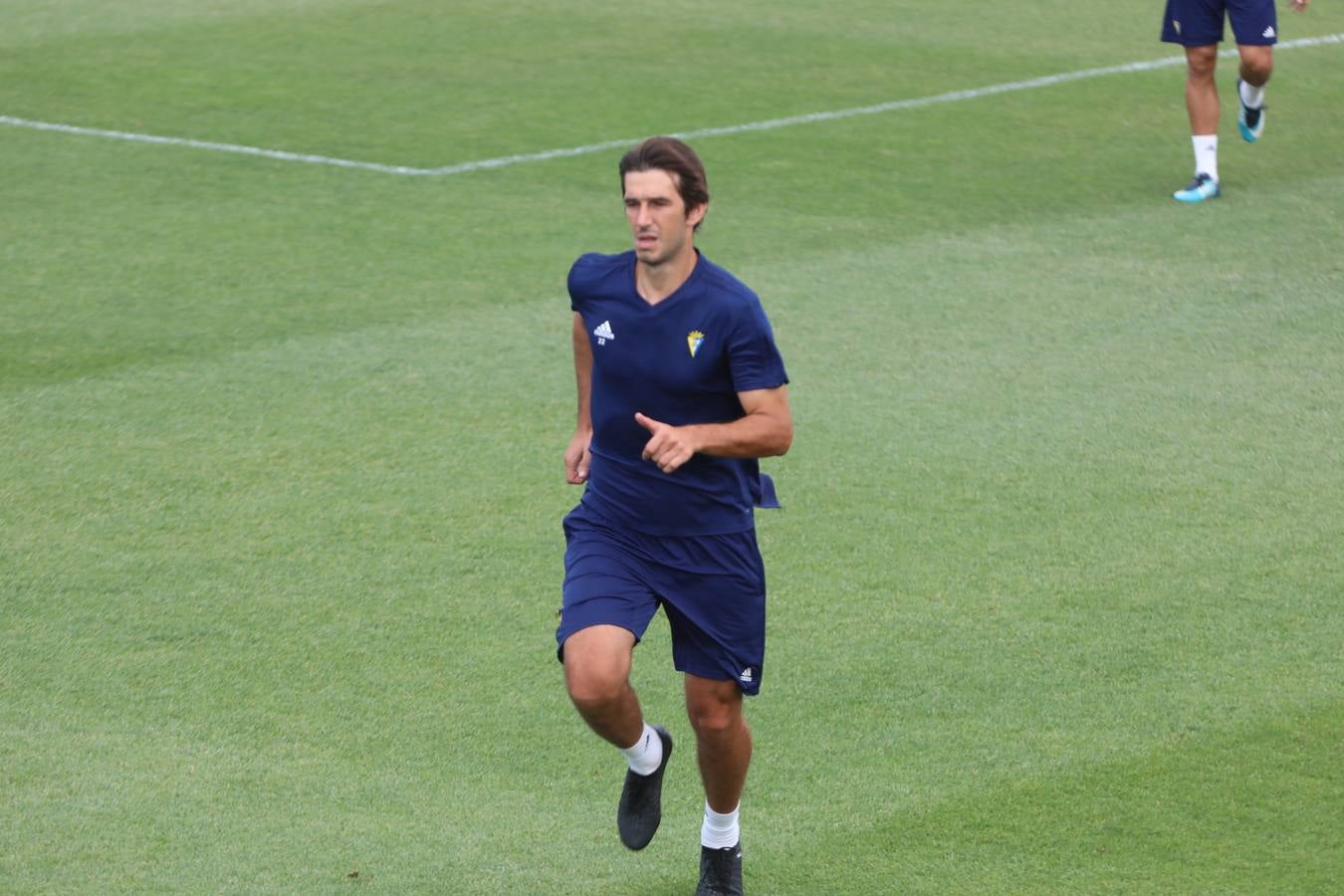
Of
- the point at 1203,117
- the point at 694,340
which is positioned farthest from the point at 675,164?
the point at 1203,117

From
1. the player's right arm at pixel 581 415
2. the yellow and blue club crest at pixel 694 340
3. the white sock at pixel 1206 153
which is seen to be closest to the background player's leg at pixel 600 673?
the player's right arm at pixel 581 415

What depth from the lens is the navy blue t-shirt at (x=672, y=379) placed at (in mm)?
5340

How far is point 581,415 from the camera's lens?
19.8ft

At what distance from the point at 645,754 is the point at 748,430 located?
1.00 meters

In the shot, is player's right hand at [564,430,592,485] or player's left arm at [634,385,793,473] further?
player's right hand at [564,430,592,485]

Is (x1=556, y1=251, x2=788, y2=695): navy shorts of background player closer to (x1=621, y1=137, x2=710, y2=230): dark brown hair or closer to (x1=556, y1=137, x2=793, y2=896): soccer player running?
(x1=556, y1=137, x2=793, y2=896): soccer player running

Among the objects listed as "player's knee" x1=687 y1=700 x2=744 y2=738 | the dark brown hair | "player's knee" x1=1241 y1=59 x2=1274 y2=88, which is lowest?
"player's knee" x1=687 y1=700 x2=744 y2=738

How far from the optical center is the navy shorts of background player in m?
5.40

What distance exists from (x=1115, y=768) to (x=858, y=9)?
52.0 ft

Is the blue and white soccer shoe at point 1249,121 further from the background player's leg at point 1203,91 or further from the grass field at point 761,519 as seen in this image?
the background player's leg at point 1203,91

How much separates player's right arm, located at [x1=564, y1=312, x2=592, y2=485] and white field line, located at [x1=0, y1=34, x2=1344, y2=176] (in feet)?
28.7

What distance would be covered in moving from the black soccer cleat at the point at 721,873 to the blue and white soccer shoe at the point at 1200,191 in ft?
29.2

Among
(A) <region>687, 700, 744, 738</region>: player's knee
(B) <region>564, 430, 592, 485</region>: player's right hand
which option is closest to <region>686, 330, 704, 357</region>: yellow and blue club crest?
(B) <region>564, 430, 592, 485</region>: player's right hand

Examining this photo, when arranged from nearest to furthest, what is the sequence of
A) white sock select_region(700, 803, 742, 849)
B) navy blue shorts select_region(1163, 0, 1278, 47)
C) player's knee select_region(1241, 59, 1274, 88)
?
white sock select_region(700, 803, 742, 849)
navy blue shorts select_region(1163, 0, 1278, 47)
player's knee select_region(1241, 59, 1274, 88)
